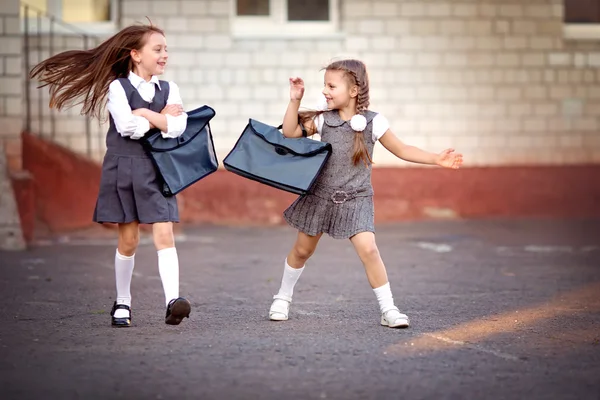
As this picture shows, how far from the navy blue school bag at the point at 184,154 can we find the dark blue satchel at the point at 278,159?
0.20m

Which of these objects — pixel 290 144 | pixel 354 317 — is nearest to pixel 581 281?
pixel 354 317

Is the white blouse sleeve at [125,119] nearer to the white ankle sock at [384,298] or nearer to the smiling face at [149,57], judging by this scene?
the smiling face at [149,57]

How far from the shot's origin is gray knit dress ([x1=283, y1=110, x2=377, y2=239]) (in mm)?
5941

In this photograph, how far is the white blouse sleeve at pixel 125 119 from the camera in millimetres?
5734

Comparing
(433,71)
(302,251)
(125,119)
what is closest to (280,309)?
(302,251)

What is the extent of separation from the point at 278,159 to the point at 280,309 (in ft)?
2.90

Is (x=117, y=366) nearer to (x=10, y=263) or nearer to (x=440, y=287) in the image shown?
(x=440, y=287)

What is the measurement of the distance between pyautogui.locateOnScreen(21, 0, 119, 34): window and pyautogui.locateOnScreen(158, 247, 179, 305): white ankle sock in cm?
697

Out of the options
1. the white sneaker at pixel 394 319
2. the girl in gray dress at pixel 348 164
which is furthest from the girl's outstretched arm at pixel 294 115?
the white sneaker at pixel 394 319

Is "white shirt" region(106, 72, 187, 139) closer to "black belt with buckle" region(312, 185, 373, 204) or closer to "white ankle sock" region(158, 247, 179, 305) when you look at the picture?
"white ankle sock" region(158, 247, 179, 305)

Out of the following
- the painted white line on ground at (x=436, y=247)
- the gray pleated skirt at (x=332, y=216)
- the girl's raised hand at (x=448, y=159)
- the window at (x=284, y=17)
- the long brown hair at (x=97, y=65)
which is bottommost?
the painted white line on ground at (x=436, y=247)

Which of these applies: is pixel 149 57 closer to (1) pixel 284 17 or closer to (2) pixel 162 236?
(2) pixel 162 236

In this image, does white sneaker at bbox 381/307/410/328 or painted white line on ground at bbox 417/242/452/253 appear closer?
white sneaker at bbox 381/307/410/328

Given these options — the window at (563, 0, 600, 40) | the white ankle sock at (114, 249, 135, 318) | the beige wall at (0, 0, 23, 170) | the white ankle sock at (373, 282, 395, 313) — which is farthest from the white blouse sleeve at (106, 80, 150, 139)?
the window at (563, 0, 600, 40)
